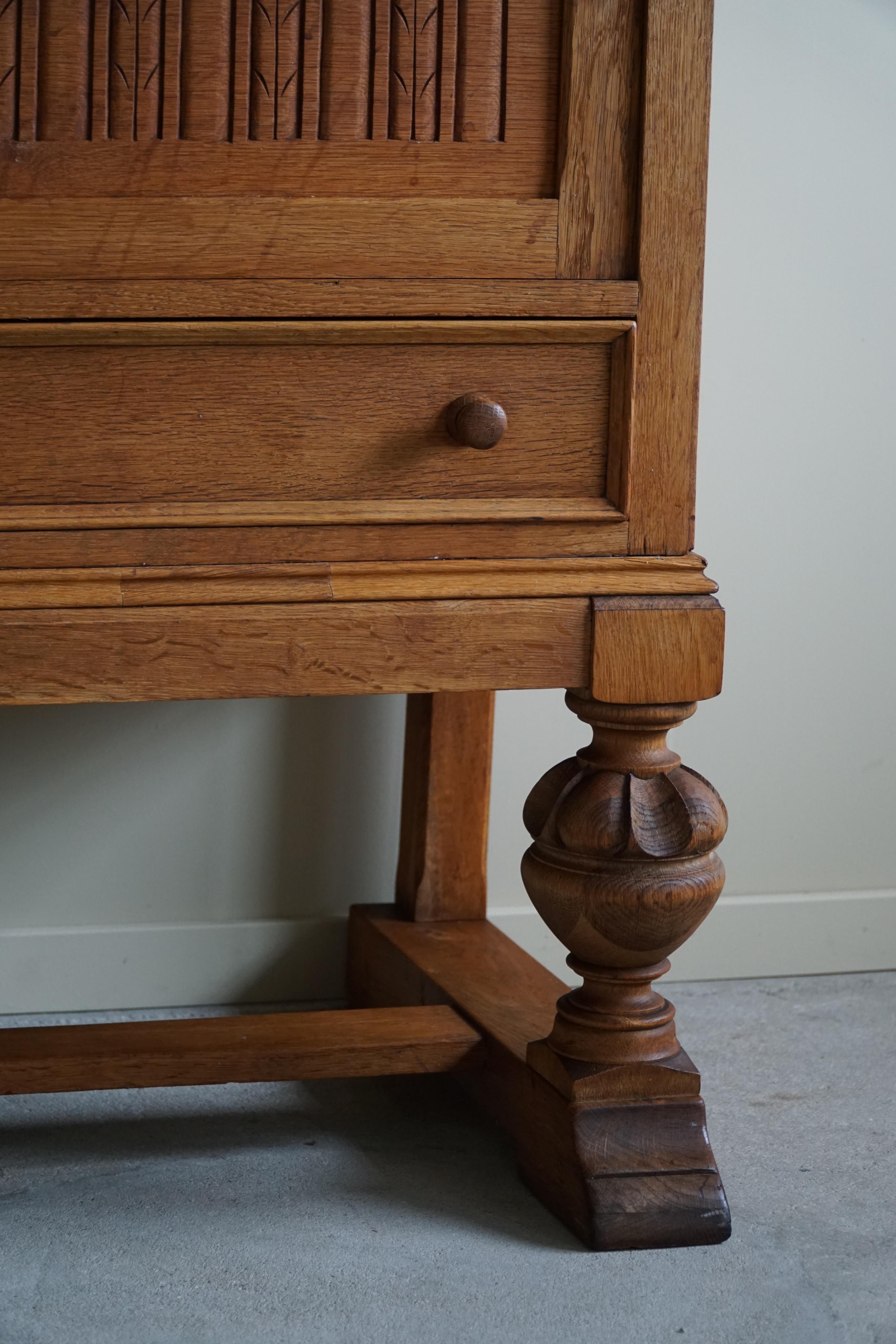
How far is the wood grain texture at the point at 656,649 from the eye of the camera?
1.04 meters

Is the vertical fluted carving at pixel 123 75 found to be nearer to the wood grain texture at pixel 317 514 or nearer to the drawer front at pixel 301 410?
the drawer front at pixel 301 410

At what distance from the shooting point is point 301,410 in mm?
992

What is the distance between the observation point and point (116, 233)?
947mm

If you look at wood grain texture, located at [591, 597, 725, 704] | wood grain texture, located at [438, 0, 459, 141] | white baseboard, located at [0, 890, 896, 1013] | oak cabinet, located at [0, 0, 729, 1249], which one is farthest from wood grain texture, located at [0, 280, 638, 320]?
white baseboard, located at [0, 890, 896, 1013]

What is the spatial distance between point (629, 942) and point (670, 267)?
0.48m

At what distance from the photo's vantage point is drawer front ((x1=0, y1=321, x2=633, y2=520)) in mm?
964

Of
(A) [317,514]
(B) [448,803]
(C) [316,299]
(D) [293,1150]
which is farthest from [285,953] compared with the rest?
(C) [316,299]

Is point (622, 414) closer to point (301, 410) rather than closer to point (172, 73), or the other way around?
point (301, 410)

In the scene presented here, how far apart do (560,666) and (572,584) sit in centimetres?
6

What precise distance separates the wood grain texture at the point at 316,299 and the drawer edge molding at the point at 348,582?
167 millimetres

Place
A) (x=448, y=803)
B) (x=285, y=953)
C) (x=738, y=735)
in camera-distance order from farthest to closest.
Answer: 1. (x=738, y=735)
2. (x=285, y=953)
3. (x=448, y=803)

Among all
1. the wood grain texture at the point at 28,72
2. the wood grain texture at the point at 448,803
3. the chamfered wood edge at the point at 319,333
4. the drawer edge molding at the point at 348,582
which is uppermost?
the wood grain texture at the point at 28,72

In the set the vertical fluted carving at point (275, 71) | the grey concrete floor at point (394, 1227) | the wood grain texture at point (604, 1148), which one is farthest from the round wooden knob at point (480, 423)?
the grey concrete floor at point (394, 1227)

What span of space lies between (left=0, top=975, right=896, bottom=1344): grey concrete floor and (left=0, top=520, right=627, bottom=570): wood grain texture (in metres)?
0.50
